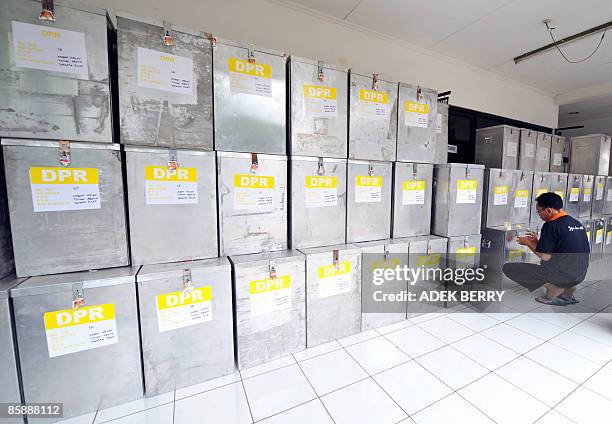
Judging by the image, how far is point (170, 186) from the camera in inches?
55.1

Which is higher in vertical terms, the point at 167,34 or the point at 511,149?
the point at 167,34

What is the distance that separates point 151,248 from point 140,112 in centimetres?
75

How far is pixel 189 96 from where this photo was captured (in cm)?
142

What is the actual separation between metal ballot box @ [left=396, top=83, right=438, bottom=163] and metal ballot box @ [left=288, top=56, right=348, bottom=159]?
57 centimetres

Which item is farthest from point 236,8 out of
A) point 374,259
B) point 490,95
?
point 490,95

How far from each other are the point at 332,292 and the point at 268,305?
19.3 inches

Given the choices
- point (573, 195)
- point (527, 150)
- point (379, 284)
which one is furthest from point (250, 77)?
point (573, 195)

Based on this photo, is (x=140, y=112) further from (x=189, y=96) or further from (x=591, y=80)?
(x=591, y=80)

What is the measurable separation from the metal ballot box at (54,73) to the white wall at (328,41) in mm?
836

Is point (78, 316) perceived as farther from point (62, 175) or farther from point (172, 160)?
point (172, 160)

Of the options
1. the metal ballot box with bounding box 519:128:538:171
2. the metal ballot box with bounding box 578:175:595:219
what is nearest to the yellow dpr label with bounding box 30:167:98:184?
the metal ballot box with bounding box 519:128:538:171

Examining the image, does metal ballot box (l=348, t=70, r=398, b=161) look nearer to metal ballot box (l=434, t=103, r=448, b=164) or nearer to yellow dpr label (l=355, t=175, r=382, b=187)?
yellow dpr label (l=355, t=175, r=382, b=187)

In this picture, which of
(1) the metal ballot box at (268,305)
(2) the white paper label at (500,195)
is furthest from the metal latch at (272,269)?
(2) the white paper label at (500,195)

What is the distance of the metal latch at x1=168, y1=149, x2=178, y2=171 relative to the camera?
1388mm
